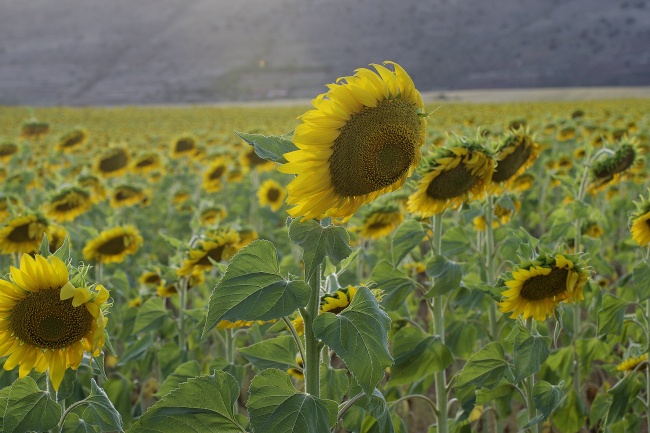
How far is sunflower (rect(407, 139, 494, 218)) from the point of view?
7.61ft

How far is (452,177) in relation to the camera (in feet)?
7.70

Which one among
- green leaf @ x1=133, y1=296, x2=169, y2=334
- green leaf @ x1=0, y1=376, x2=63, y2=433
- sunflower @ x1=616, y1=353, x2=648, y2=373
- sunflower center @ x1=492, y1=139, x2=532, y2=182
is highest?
sunflower center @ x1=492, y1=139, x2=532, y2=182

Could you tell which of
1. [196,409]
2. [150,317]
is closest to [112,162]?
[150,317]

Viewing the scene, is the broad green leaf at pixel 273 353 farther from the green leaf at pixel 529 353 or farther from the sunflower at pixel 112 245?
the sunflower at pixel 112 245

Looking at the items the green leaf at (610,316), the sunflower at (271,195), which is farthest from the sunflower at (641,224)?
the sunflower at (271,195)

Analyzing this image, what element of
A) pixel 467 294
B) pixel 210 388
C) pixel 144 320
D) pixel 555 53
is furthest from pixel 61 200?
pixel 555 53

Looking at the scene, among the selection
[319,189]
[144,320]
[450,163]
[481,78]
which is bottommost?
[481,78]

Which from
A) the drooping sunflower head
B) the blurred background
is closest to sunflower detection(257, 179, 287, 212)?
the drooping sunflower head

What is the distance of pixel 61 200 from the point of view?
4.09 metres

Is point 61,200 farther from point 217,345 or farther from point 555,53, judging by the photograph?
point 555,53

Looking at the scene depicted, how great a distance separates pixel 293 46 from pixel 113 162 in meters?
71.9

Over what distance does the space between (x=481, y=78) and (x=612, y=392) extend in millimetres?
62747

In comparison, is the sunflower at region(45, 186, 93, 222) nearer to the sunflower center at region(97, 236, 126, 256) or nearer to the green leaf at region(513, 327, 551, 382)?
the sunflower center at region(97, 236, 126, 256)

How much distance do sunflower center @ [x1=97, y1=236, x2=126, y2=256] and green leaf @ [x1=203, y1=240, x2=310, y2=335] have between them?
7.95 feet
